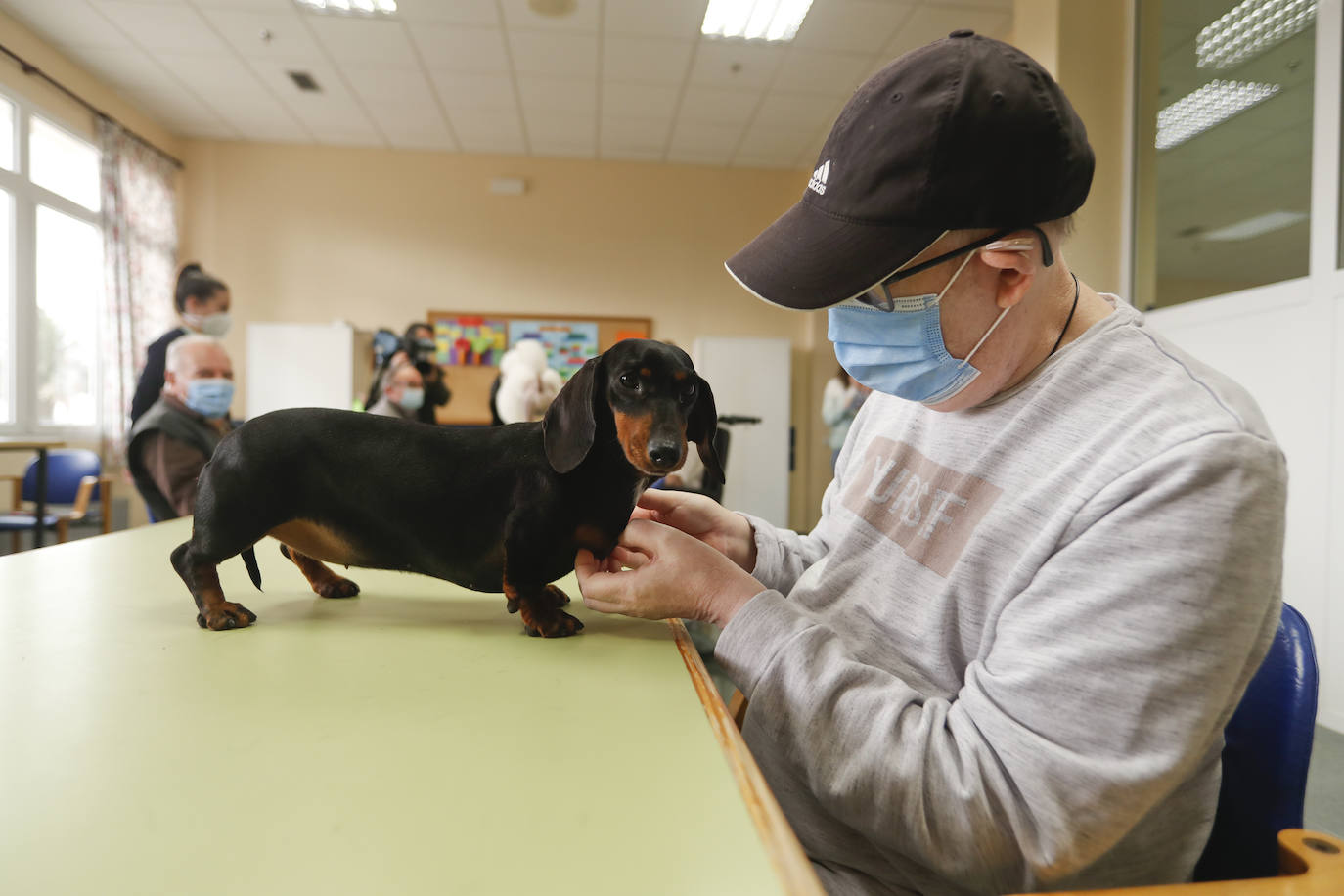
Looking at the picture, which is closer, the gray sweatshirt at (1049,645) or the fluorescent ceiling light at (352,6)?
the gray sweatshirt at (1049,645)

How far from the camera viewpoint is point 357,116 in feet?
18.0

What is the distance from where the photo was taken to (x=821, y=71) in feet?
15.4

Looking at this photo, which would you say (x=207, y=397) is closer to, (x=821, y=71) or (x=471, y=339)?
(x=821, y=71)

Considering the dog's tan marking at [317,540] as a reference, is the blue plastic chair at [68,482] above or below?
below

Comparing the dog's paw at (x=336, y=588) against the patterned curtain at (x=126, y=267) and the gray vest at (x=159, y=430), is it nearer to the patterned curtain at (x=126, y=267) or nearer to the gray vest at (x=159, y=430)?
the gray vest at (x=159, y=430)

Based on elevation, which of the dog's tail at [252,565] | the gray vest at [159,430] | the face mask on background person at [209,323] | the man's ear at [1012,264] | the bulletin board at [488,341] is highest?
the bulletin board at [488,341]

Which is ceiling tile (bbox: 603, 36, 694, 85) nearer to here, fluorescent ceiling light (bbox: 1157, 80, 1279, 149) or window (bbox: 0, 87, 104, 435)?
fluorescent ceiling light (bbox: 1157, 80, 1279, 149)

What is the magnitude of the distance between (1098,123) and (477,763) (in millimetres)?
3836

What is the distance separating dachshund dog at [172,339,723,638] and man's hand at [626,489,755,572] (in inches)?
5.7

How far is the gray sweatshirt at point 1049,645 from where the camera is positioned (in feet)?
1.51

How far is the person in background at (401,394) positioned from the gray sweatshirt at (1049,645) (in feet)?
5.45

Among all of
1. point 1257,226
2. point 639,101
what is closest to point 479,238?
point 639,101

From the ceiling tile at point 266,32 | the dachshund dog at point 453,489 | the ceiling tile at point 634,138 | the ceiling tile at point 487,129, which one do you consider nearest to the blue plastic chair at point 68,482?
the ceiling tile at point 266,32

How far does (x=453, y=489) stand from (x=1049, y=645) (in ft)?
1.99
